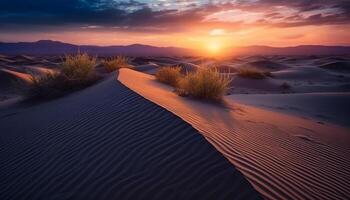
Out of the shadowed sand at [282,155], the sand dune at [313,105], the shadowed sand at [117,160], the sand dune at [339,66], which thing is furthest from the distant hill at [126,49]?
the shadowed sand at [117,160]

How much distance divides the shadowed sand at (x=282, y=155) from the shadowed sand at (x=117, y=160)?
338mm

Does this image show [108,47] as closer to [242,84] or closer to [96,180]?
[242,84]

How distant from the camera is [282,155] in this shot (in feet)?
16.6

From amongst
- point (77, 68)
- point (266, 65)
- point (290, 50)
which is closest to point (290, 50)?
point (290, 50)

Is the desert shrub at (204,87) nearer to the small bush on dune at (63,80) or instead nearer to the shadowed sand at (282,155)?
the shadowed sand at (282,155)

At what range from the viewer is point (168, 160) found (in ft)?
13.9

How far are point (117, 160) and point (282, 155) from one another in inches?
96.5

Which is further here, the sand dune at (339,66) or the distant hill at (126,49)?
the distant hill at (126,49)

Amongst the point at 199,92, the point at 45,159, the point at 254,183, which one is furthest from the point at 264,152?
the point at 199,92

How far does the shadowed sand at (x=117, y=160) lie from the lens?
146 inches

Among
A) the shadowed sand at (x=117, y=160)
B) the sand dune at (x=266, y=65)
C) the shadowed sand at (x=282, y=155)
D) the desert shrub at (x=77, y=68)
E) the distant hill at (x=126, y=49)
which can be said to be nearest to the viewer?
the shadowed sand at (x=117, y=160)

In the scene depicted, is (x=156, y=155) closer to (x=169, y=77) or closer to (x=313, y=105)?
(x=169, y=77)

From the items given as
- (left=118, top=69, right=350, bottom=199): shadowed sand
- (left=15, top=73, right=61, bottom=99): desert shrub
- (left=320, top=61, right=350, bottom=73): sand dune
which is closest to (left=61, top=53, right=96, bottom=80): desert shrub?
(left=15, top=73, right=61, bottom=99): desert shrub

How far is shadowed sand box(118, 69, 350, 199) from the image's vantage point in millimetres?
3865
